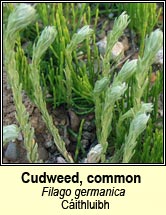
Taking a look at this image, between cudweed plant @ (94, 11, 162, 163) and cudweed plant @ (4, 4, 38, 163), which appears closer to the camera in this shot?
cudweed plant @ (4, 4, 38, 163)

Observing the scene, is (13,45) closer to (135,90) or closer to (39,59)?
(39,59)

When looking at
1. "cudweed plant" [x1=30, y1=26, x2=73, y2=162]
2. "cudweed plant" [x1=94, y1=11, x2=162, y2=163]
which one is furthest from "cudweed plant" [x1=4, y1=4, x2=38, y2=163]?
"cudweed plant" [x1=94, y1=11, x2=162, y2=163]

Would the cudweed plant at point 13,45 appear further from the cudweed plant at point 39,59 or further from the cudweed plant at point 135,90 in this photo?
the cudweed plant at point 135,90

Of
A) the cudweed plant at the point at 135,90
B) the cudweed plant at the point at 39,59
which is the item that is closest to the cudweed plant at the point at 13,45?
the cudweed plant at the point at 39,59

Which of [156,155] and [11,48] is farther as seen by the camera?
[156,155]

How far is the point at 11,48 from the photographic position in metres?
1.23

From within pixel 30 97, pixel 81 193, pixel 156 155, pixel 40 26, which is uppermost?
pixel 40 26

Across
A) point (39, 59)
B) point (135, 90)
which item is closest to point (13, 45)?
point (39, 59)

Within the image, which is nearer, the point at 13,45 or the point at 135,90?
the point at 13,45

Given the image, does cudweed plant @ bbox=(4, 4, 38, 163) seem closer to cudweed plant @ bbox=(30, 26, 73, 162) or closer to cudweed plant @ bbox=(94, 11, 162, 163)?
cudweed plant @ bbox=(30, 26, 73, 162)

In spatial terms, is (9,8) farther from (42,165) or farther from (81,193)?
(81,193)

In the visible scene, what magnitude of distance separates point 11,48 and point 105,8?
0.95m

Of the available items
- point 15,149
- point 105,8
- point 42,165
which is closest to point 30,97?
point 15,149

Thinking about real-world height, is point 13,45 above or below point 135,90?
above
